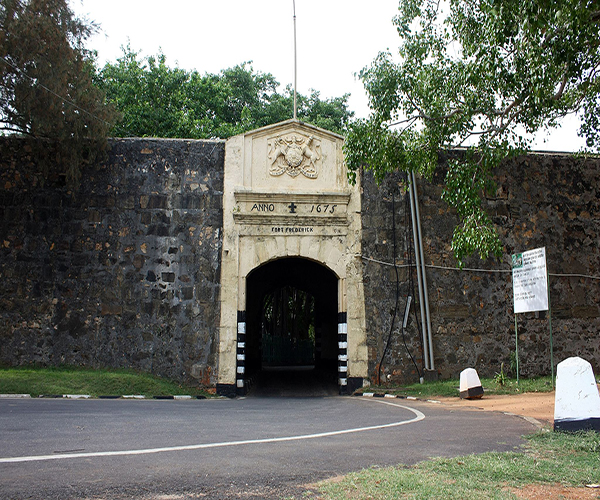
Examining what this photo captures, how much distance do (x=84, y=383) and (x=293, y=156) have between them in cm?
604

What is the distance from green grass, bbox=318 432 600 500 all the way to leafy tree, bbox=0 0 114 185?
9416mm

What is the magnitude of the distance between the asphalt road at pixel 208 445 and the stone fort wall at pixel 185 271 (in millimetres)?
3295

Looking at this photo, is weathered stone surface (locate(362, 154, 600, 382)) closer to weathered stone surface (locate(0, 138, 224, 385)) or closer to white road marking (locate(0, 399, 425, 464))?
weathered stone surface (locate(0, 138, 224, 385))

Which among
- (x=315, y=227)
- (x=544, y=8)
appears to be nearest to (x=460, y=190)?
(x=315, y=227)

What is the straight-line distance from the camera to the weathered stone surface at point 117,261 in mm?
11312

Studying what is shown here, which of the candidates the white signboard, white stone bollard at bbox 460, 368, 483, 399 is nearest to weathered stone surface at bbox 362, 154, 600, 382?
the white signboard

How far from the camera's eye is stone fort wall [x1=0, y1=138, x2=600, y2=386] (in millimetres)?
11359

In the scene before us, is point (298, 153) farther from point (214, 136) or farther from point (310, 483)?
point (214, 136)

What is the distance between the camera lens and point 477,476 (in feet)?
12.0

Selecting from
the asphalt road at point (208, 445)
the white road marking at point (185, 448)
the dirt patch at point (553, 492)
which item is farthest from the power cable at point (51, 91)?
the dirt patch at point (553, 492)

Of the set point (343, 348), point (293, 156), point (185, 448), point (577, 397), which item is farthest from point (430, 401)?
point (185, 448)

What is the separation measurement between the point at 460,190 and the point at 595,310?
5169mm

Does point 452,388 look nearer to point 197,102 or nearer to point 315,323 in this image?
point 315,323

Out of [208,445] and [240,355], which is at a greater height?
[240,355]
